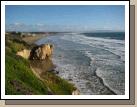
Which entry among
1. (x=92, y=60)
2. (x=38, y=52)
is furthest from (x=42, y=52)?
(x=92, y=60)

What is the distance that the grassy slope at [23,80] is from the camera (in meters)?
2.17

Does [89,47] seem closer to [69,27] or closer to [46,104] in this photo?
[69,27]

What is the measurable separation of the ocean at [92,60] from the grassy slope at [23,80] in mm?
61

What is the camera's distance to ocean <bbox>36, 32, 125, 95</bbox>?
2.17 m

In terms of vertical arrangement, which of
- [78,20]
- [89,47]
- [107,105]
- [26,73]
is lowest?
[107,105]

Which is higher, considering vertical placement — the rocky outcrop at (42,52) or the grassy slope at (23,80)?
the rocky outcrop at (42,52)

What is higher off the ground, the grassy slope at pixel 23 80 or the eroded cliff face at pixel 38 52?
the eroded cliff face at pixel 38 52

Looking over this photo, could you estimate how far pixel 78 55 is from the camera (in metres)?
2.21

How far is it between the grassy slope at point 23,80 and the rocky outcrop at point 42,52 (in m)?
0.06

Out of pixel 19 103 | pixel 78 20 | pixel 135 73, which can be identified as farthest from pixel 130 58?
pixel 19 103

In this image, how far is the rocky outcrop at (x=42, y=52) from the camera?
7.16 ft

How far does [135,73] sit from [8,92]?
819mm

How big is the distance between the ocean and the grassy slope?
0.06 meters

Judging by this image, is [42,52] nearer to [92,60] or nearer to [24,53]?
[24,53]
